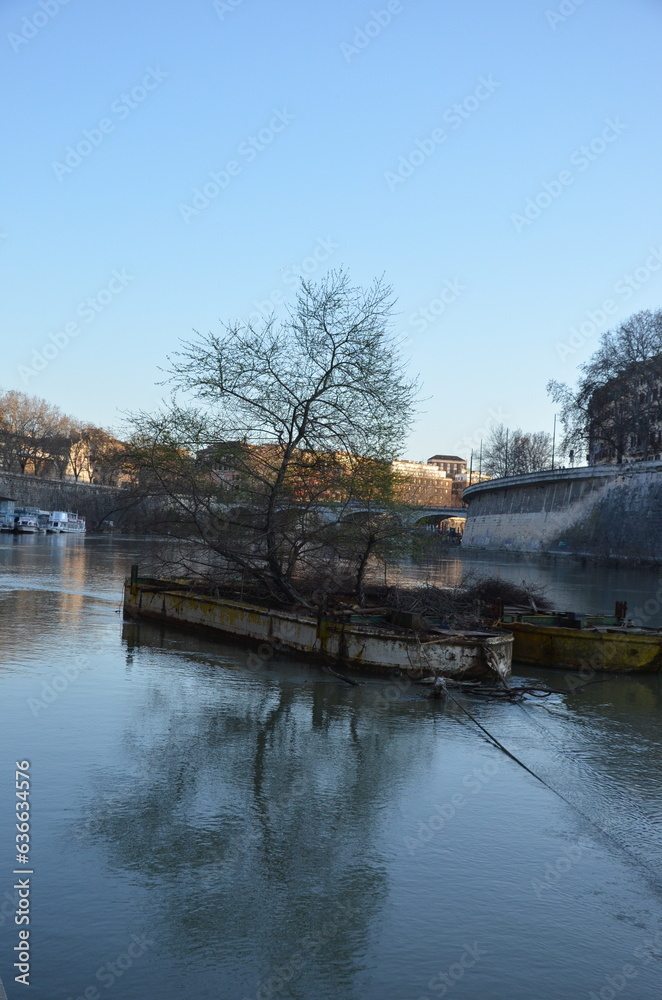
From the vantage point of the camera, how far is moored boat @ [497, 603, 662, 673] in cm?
1652

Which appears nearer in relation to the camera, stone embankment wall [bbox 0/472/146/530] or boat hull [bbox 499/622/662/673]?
boat hull [bbox 499/622/662/673]

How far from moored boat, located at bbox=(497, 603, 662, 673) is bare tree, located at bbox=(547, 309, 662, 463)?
4495 cm

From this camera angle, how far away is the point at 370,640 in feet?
48.6

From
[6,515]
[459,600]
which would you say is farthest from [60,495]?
[459,600]

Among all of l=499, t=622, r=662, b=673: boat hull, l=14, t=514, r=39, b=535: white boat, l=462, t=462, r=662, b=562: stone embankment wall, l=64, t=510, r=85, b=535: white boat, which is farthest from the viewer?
l=64, t=510, r=85, b=535: white boat

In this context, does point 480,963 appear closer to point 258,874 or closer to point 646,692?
point 258,874

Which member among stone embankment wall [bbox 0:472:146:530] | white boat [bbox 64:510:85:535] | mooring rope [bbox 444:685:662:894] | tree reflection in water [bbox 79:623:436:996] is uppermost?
stone embankment wall [bbox 0:472:146:530]

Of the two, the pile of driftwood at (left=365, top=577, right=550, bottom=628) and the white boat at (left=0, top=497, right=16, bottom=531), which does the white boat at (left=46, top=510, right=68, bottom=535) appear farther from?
the pile of driftwood at (left=365, top=577, right=550, bottom=628)

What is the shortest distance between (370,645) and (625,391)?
51525 mm

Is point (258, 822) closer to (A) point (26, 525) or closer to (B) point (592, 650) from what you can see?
(B) point (592, 650)

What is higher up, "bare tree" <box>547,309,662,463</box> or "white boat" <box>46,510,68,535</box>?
"bare tree" <box>547,309,662,463</box>

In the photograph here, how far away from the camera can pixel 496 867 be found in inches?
282

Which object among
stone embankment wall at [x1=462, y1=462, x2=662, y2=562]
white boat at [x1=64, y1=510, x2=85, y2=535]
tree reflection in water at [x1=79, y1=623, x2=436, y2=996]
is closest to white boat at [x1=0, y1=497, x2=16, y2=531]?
white boat at [x1=64, y1=510, x2=85, y2=535]

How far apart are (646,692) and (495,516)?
200 feet
